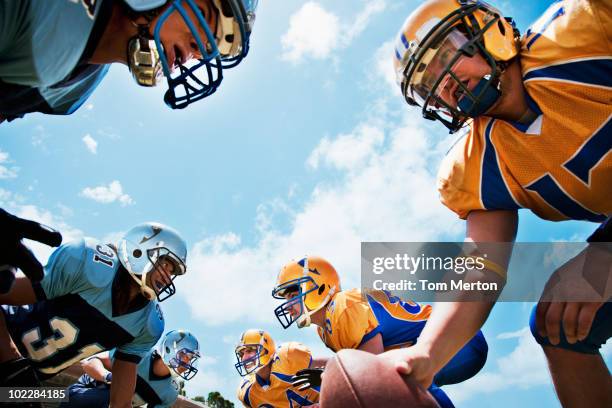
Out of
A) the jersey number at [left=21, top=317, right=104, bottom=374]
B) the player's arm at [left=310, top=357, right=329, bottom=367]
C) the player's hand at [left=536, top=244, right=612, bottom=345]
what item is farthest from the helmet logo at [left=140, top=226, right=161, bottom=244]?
the player's hand at [left=536, top=244, right=612, bottom=345]

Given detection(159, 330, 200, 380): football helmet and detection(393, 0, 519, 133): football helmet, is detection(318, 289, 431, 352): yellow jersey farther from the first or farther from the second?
detection(159, 330, 200, 380): football helmet

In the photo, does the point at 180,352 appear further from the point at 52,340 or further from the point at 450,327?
the point at 450,327

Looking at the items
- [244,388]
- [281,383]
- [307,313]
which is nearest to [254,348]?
[244,388]

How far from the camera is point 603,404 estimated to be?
1.86 metres

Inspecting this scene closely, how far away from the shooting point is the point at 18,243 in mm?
2006

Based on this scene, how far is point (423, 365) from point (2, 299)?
11.2 feet

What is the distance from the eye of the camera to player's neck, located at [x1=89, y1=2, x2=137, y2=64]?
1844mm

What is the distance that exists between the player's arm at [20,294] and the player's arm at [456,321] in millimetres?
3279

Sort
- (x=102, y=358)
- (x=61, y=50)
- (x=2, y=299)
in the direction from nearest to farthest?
(x=61, y=50) < (x=2, y=299) < (x=102, y=358)

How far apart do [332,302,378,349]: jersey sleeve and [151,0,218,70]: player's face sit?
2655 millimetres

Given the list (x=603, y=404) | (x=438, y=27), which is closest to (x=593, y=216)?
(x=603, y=404)

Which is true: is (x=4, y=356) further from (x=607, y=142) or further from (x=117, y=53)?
(x=607, y=142)

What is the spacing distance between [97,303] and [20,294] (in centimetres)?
65

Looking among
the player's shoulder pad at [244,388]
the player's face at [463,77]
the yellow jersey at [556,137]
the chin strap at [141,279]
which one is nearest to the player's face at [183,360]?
the player's shoulder pad at [244,388]
